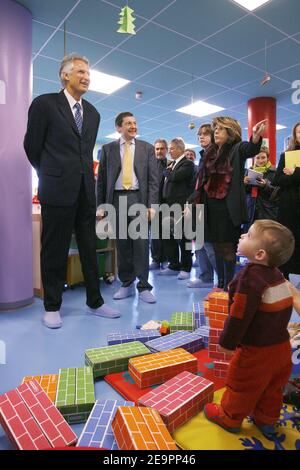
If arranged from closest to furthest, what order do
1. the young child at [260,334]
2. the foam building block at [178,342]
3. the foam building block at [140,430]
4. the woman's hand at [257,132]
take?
the foam building block at [140,430]
the young child at [260,334]
the foam building block at [178,342]
the woman's hand at [257,132]

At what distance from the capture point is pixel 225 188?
2.41m

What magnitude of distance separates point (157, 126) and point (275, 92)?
9.90 feet

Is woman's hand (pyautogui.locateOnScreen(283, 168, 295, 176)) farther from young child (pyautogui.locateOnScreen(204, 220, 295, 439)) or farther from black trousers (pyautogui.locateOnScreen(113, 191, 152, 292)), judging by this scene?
young child (pyautogui.locateOnScreen(204, 220, 295, 439))

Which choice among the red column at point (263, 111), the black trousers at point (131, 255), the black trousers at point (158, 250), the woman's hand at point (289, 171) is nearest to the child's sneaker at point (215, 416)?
the black trousers at point (131, 255)

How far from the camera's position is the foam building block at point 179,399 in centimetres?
106

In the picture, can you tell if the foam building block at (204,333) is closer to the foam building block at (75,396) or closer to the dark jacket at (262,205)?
the foam building block at (75,396)

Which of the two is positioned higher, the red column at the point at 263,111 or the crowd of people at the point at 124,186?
the red column at the point at 263,111

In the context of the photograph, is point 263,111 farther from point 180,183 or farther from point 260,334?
point 260,334

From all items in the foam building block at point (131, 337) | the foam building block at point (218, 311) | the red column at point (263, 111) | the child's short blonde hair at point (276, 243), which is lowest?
the foam building block at point (131, 337)

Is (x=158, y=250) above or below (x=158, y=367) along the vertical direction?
above

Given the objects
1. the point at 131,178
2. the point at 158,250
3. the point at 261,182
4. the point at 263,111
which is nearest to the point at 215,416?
the point at 131,178

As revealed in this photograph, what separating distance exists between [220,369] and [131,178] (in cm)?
166

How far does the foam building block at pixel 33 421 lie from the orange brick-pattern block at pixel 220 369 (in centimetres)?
65

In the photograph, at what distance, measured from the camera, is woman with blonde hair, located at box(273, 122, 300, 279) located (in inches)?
98.0
